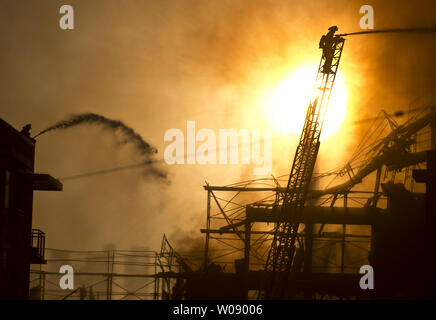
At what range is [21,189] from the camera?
139ft

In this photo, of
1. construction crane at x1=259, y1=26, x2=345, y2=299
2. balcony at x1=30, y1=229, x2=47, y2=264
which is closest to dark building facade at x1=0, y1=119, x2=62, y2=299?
balcony at x1=30, y1=229, x2=47, y2=264

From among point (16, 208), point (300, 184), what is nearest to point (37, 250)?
point (16, 208)

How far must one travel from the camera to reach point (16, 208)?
4144 centimetres

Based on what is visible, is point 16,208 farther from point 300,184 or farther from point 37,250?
point 300,184

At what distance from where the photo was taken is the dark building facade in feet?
127

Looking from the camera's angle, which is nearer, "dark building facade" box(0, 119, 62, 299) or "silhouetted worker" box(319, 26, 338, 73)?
"dark building facade" box(0, 119, 62, 299)

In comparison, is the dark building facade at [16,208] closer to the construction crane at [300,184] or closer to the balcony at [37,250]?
the balcony at [37,250]

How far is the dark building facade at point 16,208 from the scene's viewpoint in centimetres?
A: 3881

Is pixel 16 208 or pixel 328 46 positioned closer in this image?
pixel 16 208

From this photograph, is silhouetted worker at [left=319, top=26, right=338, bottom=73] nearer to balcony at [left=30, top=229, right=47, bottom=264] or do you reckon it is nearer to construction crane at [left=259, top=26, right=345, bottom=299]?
construction crane at [left=259, top=26, right=345, bottom=299]

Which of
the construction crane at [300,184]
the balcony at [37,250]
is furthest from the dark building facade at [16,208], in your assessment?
the construction crane at [300,184]

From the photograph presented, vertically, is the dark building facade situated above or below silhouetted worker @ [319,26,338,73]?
below
